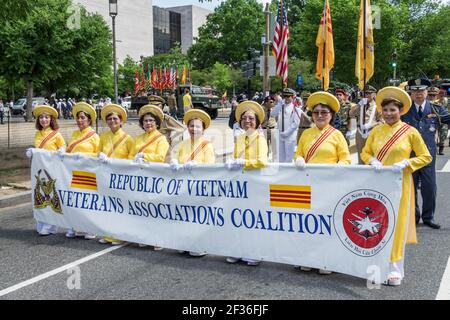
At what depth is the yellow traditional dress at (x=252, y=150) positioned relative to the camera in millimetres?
5328

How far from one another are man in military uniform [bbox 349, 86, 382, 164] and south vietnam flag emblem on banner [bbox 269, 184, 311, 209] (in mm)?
5827

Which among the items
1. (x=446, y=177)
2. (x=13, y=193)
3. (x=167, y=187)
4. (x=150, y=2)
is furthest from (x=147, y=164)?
(x=150, y=2)

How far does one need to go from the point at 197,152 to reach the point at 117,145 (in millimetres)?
1236

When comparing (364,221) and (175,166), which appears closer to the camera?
(364,221)

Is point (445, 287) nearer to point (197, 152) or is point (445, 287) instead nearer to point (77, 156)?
point (197, 152)

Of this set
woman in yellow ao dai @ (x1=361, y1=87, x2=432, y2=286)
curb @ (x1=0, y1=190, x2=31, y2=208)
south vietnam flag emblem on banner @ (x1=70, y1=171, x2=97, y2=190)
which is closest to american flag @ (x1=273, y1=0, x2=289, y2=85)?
curb @ (x1=0, y1=190, x2=31, y2=208)

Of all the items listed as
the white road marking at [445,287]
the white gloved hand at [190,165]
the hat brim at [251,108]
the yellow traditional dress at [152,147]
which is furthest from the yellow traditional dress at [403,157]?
the yellow traditional dress at [152,147]

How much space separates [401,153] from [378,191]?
2.53ft

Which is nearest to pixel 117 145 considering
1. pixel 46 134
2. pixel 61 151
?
pixel 61 151

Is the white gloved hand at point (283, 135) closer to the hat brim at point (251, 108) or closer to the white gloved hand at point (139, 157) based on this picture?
the hat brim at point (251, 108)

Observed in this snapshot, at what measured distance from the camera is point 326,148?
533 centimetres

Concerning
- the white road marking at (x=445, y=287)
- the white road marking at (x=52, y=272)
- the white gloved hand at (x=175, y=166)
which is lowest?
the white road marking at (x=52, y=272)

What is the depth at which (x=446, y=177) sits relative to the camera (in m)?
10.9

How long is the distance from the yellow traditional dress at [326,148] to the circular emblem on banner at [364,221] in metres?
0.56
